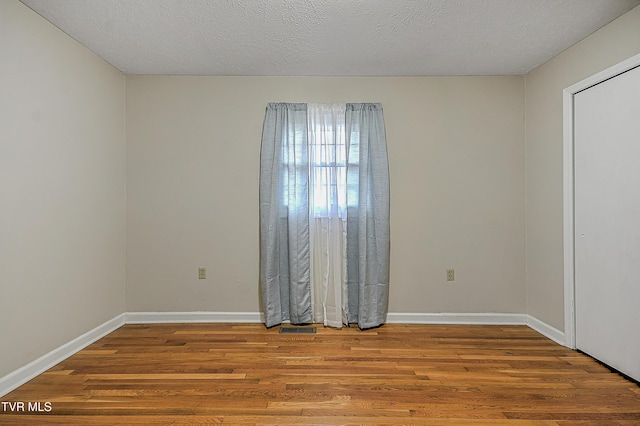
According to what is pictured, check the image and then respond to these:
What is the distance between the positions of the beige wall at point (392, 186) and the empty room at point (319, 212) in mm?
21

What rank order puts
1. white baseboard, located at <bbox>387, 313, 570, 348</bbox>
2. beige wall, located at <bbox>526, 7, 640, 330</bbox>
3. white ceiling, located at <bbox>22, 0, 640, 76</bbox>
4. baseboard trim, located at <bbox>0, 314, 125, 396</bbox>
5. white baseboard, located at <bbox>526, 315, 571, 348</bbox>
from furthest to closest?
white baseboard, located at <bbox>387, 313, 570, 348</bbox>
white baseboard, located at <bbox>526, 315, 571, 348</bbox>
beige wall, located at <bbox>526, 7, 640, 330</bbox>
white ceiling, located at <bbox>22, 0, 640, 76</bbox>
baseboard trim, located at <bbox>0, 314, 125, 396</bbox>

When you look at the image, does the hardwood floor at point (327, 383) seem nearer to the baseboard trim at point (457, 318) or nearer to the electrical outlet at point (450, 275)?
the baseboard trim at point (457, 318)

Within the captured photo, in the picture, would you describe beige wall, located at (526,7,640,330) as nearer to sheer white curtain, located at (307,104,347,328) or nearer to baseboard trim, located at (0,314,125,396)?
sheer white curtain, located at (307,104,347,328)

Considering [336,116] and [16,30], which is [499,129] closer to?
[336,116]

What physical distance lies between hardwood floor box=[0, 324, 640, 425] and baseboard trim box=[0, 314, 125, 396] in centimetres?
5

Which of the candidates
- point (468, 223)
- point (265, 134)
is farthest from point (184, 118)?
point (468, 223)

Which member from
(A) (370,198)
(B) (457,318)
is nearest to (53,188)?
(A) (370,198)

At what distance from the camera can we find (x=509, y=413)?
7.16 ft

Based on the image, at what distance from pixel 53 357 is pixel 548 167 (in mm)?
4159

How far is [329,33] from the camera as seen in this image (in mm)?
2918

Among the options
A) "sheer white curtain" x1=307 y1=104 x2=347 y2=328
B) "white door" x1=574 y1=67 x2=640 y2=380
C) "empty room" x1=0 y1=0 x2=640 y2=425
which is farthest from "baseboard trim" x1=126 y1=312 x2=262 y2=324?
"white door" x1=574 y1=67 x2=640 y2=380

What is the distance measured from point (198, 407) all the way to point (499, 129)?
3.46m

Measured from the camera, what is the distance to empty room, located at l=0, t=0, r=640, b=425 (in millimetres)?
2473

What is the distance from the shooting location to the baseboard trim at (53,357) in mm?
2428
